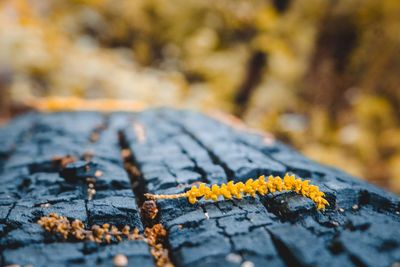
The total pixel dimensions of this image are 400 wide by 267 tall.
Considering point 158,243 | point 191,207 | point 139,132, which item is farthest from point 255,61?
point 158,243

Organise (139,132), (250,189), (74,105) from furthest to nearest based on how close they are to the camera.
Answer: (74,105), (139,132), (250,189)

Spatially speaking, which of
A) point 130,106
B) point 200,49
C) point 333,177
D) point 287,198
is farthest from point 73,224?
point 200,49

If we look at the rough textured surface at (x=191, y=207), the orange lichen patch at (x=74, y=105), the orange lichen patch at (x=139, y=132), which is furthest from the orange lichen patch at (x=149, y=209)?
the orange lichen patch at (x=74, y=105)

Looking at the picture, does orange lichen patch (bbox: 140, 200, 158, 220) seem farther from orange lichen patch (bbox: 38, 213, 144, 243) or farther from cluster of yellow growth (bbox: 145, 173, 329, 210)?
orange lichen patch (bbox: 38, 213, 144, 243)

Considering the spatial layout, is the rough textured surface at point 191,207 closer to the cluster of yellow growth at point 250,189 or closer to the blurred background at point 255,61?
the cluster of yellow growth at point 250,189

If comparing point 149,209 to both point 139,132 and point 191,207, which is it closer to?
point 191,207

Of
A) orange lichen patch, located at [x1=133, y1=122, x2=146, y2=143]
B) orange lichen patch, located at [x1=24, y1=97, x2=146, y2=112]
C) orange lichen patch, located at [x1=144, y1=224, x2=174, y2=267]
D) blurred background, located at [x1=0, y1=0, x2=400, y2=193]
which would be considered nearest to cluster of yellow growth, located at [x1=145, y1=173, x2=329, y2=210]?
orange lichen patch, located at [x1=144, y1=224, x2=174, y2=267]
